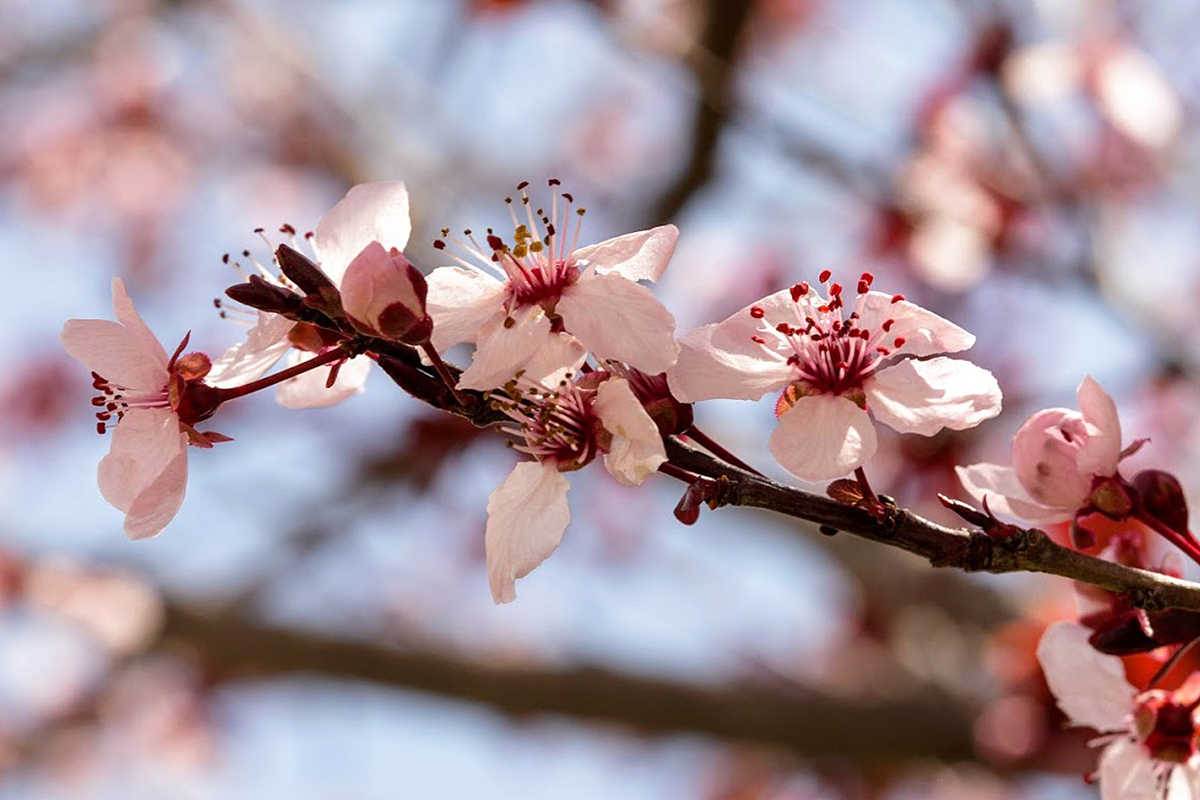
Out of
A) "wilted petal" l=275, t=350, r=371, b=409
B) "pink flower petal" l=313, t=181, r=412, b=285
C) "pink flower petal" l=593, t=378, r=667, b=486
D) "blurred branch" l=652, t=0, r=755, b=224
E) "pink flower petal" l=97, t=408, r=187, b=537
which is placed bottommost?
"pink flower petal" l=97, t=408, r=187, b=537

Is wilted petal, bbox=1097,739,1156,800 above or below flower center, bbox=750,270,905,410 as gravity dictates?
below

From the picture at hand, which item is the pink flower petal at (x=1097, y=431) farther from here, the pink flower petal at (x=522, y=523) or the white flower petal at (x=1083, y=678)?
the pink flower petal at (x=522, y=523)

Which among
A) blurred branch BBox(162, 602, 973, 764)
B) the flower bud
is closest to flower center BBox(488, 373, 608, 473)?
the flower bud

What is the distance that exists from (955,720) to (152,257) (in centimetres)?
436

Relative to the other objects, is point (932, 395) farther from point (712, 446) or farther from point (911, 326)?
point (712, 446)

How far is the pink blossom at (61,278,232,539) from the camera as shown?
0.86 metres

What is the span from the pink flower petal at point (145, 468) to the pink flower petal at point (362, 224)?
0.57 feet

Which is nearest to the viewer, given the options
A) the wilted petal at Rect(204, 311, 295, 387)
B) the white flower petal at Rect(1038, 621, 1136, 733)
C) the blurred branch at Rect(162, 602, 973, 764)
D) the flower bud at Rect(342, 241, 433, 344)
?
the flower bud at Rect(342, 241, 433, 344)

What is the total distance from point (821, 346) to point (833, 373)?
0.02 m

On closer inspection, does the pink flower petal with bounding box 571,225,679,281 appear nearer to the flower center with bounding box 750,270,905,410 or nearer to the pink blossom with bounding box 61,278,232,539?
the flower center with bounding box 750,270,905,410

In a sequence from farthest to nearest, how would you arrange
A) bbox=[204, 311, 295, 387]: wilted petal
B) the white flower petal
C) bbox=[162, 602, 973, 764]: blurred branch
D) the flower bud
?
bbox=[162, 602, 973, 764]: blurred branch < the white flower petal < bbox=[204, 311, 295, 387]: wilted petal < the flower bud

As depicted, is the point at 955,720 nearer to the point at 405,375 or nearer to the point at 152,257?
the point at 405,375

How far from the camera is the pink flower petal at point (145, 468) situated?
0.86 metres

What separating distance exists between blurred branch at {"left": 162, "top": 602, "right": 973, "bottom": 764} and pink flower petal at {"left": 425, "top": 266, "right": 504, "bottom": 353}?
1.58m
